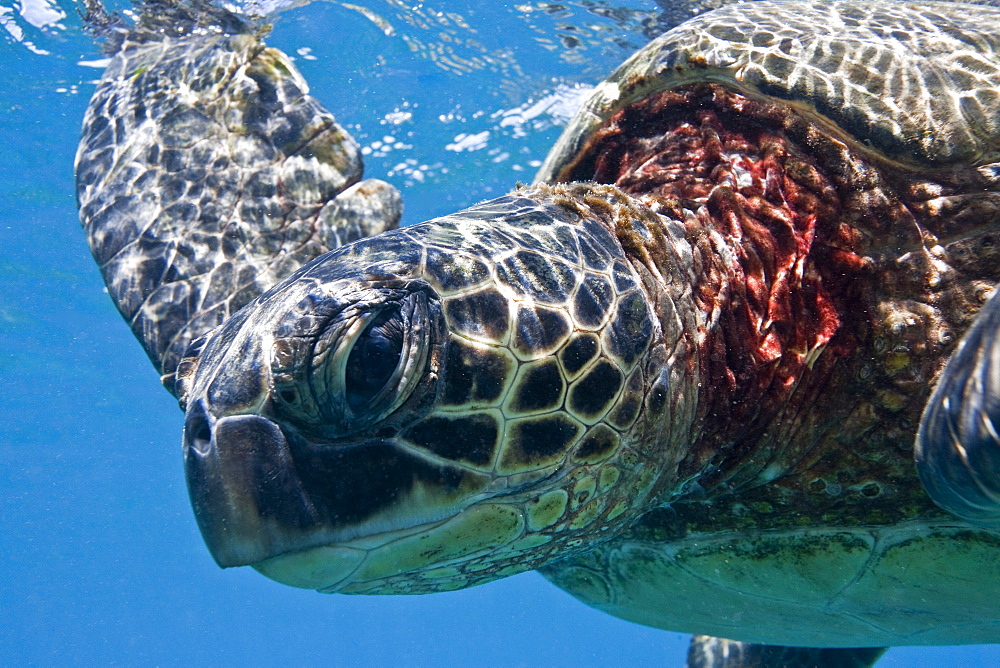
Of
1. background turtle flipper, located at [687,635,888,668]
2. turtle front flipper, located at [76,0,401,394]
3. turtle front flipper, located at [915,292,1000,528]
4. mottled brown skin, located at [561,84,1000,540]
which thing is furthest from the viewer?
background turtle flipper, located at [687,635,888,668]

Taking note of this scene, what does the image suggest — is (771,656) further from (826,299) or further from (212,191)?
(212,191)

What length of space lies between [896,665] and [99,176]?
165 ft

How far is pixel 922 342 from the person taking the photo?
6.26 ft

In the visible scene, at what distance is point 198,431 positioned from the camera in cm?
146

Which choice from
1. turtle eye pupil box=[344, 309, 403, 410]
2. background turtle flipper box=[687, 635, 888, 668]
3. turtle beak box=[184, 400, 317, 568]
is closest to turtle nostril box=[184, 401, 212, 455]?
turtle beak box=[184, 400, 317, 568]

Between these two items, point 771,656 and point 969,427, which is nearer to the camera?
point 969,427

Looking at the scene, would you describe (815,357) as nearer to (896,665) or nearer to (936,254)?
(936,254)

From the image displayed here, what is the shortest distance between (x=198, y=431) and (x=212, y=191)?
2.44m

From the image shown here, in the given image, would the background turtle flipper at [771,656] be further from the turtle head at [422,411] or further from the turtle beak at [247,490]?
the turtle beak at [247,490]

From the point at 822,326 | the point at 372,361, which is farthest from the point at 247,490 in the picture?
the point at 822,326

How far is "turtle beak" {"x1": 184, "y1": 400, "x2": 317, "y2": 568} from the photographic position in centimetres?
142

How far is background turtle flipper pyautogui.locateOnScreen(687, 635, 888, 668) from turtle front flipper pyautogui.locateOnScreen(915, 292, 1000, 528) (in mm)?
2892

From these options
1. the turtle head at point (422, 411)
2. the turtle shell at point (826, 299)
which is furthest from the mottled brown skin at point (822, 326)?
the turtle head at point (422, 411)

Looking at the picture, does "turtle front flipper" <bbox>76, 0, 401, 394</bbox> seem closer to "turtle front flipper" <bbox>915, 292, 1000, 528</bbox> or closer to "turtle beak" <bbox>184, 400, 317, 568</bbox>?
"turtle beak" <bbox>184, 400, 317, 568</bbox>
